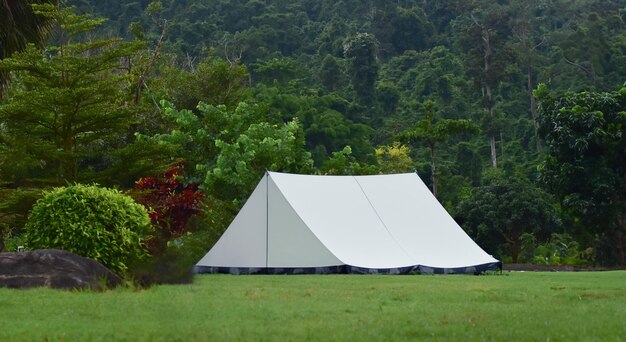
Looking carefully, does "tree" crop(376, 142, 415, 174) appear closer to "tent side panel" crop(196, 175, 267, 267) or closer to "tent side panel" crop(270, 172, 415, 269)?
"tent side panel" crop(270, 172, 415, 269)

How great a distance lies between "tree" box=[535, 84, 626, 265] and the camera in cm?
1988

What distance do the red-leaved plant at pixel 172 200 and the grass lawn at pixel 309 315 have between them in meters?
8.26

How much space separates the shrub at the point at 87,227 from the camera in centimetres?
902

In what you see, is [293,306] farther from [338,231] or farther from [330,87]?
[330,87]

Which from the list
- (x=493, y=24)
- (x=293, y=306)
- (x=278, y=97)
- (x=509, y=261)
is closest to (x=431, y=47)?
(x=493, y=24)

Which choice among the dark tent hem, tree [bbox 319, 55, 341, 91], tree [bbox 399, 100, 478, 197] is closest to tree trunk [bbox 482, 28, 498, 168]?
tree [bbox 319, 55, 341, 91]

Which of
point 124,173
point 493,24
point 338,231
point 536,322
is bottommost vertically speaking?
point 536,322

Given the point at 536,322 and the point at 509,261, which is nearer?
the point at 536,322

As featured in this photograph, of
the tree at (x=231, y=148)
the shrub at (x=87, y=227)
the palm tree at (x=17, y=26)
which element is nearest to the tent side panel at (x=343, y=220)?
the tree at (x=231, y=148)

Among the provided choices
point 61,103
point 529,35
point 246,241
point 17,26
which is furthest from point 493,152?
point 61,103

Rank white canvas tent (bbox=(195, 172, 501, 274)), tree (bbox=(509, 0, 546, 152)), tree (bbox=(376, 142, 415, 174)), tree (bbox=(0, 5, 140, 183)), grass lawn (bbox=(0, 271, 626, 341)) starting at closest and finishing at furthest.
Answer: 1. grass lawn (bbox=(0, 271, 626, 341))
2. tree (bbox=(0, 5, 140, 183))
3. white canvas tent (bbox=(195, 172, 501, 274))
4. tree (bbox=(376, 142, 415, 174))
5. tree (bbox=(509, 0, 546, 152))

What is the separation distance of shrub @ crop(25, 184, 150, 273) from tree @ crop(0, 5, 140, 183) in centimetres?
307

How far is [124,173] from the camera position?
1370 cm

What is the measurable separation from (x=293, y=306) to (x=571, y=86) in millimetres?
35122
